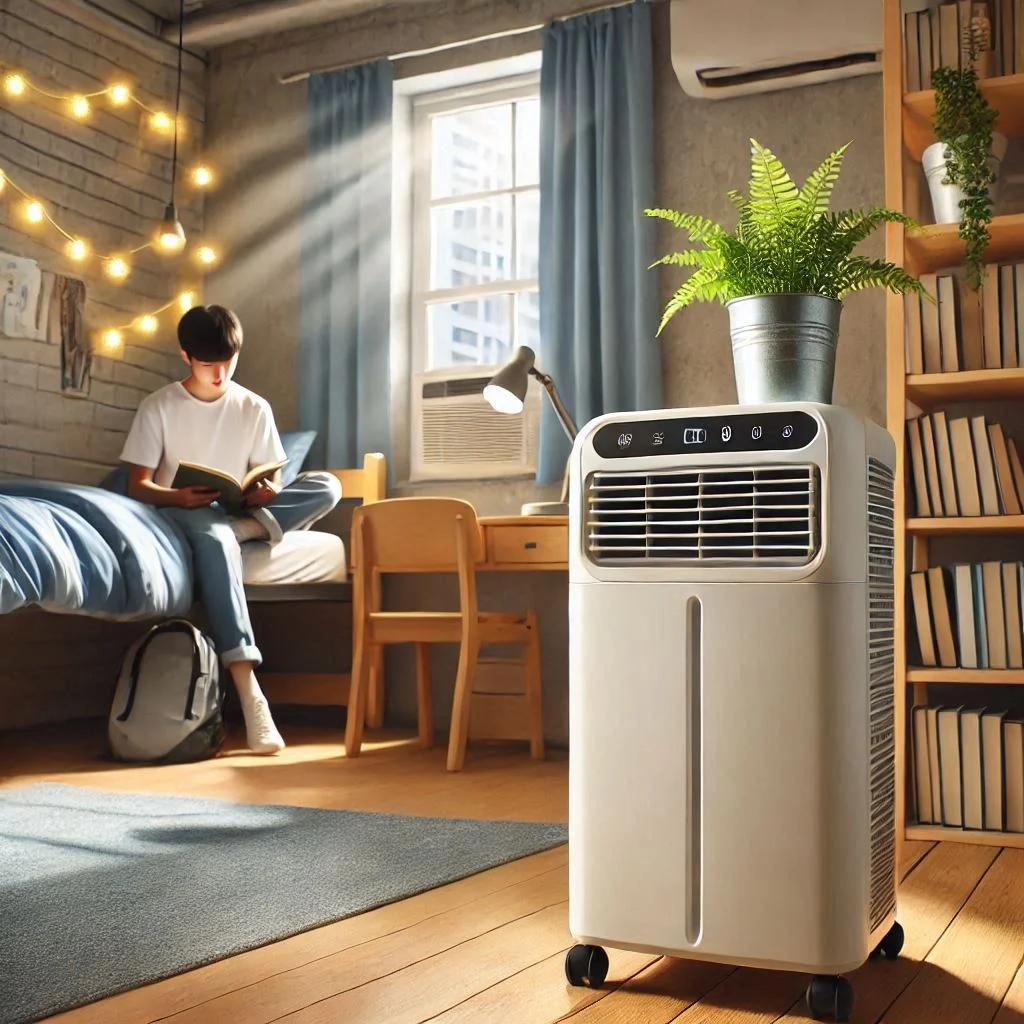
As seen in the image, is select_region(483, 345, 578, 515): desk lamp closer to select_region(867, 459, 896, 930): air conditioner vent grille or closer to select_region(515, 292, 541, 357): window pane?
select_region(515, 292, 541, 357): window pane

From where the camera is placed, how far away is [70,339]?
4.26 metres

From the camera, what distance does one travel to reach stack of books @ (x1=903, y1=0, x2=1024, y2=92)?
2.73 meters

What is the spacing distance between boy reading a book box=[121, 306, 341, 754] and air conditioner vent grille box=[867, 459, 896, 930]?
228cm

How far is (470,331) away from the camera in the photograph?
439cm

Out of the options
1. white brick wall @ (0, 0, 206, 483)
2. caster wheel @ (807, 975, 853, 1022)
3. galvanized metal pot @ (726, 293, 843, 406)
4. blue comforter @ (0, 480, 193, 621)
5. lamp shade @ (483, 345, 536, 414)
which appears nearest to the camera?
caster wheel @ (807, 975, 853, 1022)

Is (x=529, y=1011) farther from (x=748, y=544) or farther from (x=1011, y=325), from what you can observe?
(x=1011, y=325)

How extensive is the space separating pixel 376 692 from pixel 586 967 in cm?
274

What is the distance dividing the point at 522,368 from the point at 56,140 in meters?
1.95

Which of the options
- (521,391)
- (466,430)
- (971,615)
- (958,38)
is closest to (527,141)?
(466,430)

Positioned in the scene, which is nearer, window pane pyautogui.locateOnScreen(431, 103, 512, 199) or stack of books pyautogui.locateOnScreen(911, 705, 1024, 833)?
stack of books pyautogui.locateOnScreen(911, 705, 1024, 833)

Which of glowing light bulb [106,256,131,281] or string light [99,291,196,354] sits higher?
glowing light bulb [106,256,131,281]

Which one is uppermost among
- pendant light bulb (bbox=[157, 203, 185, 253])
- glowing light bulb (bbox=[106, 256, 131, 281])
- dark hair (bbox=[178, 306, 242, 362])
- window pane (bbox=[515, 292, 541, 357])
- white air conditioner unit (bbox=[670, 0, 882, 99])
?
white air conditioner unit (bbox=[670, 0, 882, 99])

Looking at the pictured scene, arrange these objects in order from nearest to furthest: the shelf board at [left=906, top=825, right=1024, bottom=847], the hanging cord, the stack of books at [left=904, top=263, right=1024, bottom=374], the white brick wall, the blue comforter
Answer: the shelf board at [left=906, top=825, right=1024, bottom=847] → the stack of books at [left=904, top=263, right=1024, bottom=374] → the blue comforter → the white brick wall → the hanging cord

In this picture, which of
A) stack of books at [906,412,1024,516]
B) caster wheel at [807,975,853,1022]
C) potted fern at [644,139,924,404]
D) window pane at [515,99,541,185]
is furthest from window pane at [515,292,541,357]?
caster wheel at [807,975,853,1022]
